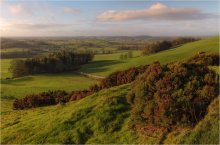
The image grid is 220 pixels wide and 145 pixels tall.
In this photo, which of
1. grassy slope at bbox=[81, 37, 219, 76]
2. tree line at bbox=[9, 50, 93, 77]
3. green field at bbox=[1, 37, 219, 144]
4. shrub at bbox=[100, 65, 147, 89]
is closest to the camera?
green field at bbox=[1, 37, 219, 144]

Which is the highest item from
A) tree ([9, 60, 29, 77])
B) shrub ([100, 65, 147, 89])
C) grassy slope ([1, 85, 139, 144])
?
shrub ([100, 65, 147, 89])

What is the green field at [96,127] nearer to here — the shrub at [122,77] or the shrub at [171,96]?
the shrub at [171,96]

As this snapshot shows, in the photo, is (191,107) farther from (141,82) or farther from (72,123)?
(72,123)

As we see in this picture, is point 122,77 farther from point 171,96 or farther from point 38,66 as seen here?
point 38,66

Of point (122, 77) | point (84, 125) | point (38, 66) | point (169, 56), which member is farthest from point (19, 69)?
point (84, 125)

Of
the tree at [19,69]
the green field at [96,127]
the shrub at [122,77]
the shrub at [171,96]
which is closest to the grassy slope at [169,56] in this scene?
the tree at [19,69]

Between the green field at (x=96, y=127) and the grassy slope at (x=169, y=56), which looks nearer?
the green field at (x=96, y=127)

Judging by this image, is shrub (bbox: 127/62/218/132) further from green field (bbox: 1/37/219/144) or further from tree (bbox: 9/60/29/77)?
tree (bbox: 9/60/29/77)

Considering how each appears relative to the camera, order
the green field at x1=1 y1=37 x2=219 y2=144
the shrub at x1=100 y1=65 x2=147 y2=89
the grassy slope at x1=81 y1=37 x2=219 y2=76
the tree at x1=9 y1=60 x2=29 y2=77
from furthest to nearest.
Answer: the tree at x1=9 y1=60 x2=29 y2=77, the grassy slope at x1=81 y1=37 x2=219 y2=76, the shrub at x1=100 y1=65 x2=147 y2=89, the green field at x1=1 y1=37 x2=219 y2=144

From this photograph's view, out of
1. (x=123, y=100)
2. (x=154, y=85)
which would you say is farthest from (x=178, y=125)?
(x=123, y=100)

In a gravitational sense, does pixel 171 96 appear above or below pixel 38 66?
above

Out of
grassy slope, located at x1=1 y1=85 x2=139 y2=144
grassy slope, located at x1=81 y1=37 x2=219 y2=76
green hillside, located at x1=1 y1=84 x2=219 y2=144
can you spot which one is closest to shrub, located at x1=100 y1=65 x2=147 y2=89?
green hillside, located at x1=1 y1=84 x2=219 y2=144
